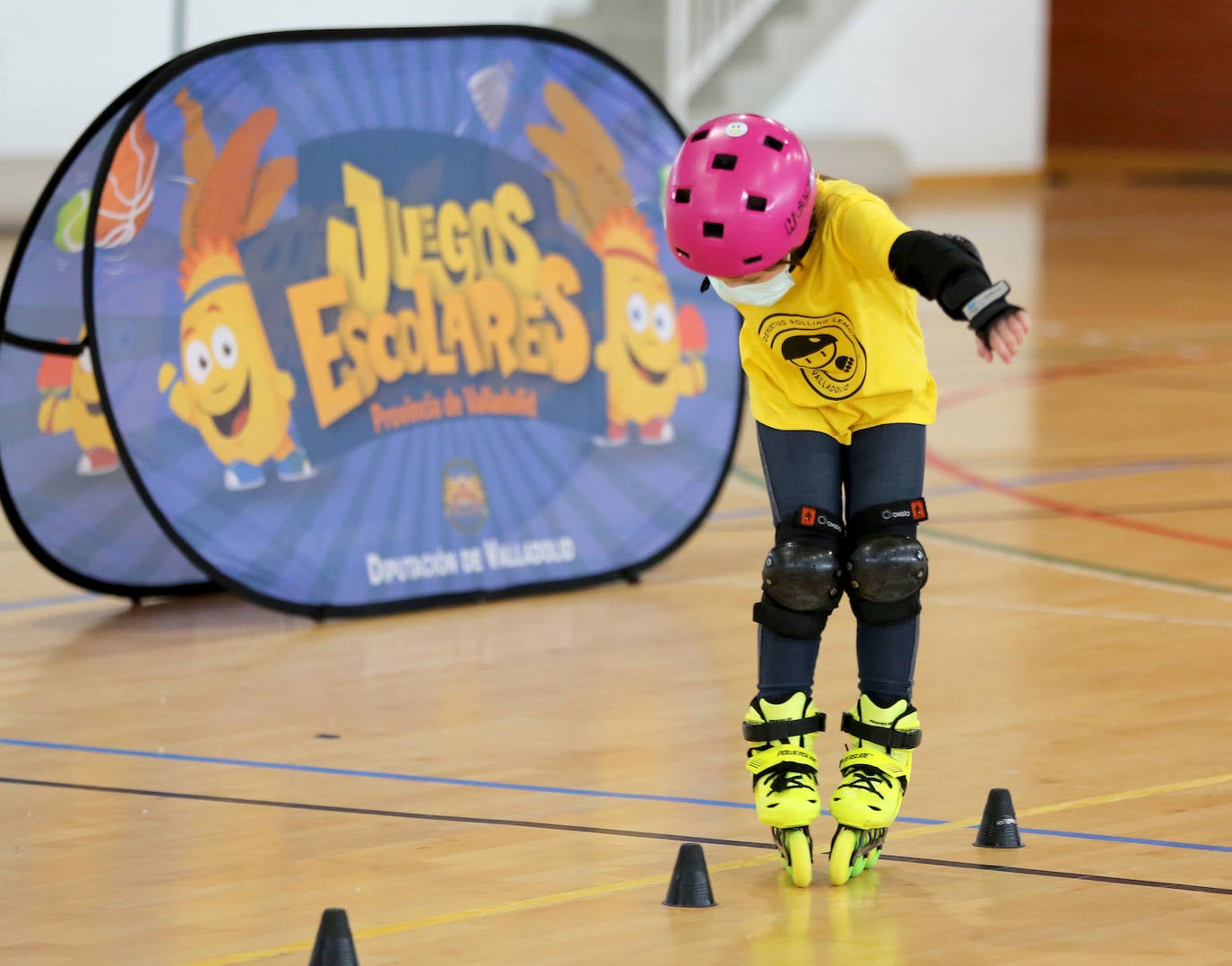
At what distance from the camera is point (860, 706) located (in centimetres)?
339

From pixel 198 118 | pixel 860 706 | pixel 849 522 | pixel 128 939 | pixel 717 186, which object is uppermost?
pixel 198 118

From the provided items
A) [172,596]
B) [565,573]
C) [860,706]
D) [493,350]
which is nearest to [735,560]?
[565,573]

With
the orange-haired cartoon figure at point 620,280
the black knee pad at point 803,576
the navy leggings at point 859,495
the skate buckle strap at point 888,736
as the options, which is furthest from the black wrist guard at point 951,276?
the orange-haired cartoon figure at point 620,280

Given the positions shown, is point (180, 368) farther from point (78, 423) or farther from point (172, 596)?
point (172, 596)

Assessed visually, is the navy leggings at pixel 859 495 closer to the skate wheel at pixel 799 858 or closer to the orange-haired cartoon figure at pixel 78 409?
the skate wheel at pixel 799 858

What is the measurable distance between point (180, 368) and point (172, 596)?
2.20 feet

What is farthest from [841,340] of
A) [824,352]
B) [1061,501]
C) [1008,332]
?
[1061,501]

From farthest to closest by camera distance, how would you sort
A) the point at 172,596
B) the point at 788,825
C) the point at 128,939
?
the point at 172,596 → the point at 788,825 → the point at 128,939

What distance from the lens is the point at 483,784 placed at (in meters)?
3.86

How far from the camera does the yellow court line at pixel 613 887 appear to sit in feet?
9.73

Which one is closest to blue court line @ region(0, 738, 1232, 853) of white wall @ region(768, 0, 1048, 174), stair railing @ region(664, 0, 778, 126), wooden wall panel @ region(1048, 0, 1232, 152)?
stair railing @ region(664, 0, 778, 126)

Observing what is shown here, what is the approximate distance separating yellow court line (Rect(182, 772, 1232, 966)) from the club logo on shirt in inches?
29.2

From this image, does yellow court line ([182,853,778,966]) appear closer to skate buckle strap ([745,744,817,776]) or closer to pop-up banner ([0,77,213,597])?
skate buckle strap ([745,744,817,776])

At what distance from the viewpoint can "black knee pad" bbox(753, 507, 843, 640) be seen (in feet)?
10.7
